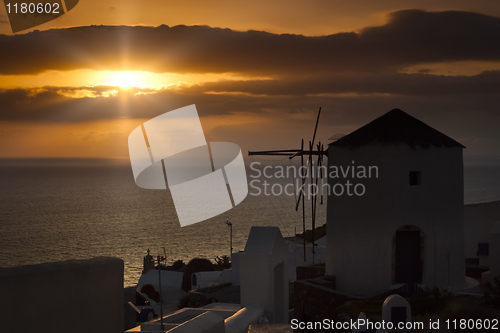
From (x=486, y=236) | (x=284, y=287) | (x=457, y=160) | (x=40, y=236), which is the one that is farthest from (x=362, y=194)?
(x=40, y=236)

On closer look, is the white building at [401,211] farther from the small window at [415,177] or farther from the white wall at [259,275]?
the white wall at [259,275]

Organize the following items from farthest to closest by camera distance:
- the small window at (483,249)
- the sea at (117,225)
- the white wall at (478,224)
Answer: the sea at (117,225) → the white wall at (478,224) → the small window at (483,249)

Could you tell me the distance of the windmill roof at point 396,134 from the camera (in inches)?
633

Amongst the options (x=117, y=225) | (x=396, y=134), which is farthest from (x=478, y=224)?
(x=117, y=225)

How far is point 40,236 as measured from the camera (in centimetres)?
9488

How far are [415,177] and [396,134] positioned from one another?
1.22m

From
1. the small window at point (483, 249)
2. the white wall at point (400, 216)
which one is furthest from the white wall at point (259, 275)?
the small window at point (483, 249)

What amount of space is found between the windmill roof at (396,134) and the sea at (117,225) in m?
48.4

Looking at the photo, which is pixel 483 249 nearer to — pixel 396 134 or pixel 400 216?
pixel 400 216

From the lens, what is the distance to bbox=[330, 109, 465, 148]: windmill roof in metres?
16.1

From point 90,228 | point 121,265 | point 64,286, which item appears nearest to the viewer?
point 64,286

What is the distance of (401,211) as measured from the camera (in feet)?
52.2

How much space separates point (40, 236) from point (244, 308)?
90.2 meters

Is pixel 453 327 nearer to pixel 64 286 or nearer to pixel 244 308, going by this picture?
pixel 244 308
